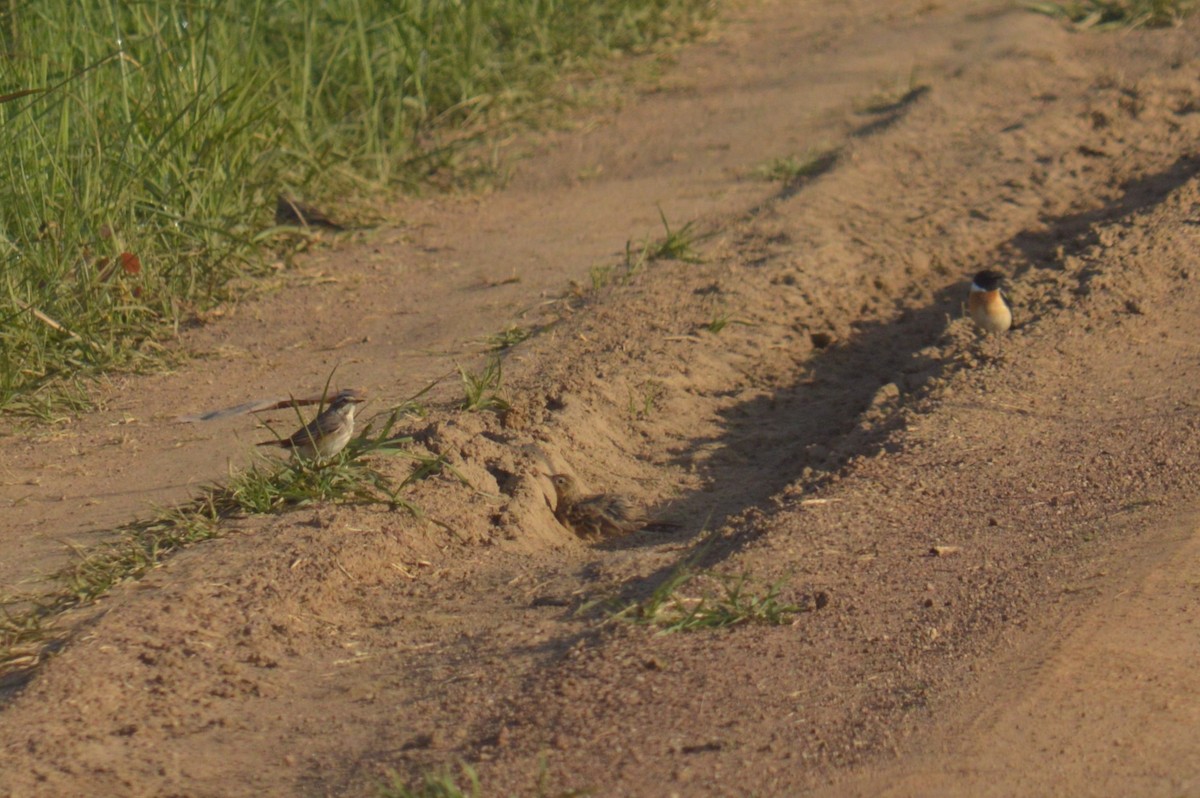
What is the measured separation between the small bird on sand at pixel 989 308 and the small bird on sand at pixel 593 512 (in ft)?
5.74

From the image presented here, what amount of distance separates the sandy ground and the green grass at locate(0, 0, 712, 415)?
29cm

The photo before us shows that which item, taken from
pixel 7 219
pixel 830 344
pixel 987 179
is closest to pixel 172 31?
pixel 7 219

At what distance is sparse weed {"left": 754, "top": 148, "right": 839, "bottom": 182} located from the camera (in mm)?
7547

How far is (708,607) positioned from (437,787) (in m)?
1.01

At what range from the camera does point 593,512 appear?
4.63 meters

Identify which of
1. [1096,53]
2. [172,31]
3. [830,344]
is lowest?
[830,344]

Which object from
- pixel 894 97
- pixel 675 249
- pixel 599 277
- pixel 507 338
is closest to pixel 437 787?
pixel 507 338

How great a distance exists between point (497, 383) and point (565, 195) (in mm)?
2812

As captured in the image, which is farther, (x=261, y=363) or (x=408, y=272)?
(x=408, y=272)

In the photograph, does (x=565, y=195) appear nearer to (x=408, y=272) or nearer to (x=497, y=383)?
(x=408, y=272)

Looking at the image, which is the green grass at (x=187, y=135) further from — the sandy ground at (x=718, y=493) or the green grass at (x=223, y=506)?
the green grass at (x=223, y=506)

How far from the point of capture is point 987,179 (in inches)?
290

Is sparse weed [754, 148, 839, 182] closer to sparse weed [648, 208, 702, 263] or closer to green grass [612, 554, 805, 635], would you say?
sparse weed [648, 208, 702, 263]

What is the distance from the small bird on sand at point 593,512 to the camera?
15.2 feet
